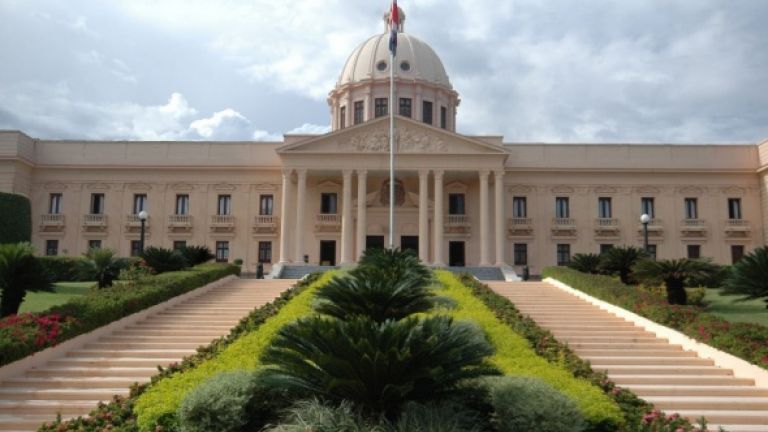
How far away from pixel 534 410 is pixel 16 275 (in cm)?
1370

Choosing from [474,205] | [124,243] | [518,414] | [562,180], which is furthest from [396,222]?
[518,414]

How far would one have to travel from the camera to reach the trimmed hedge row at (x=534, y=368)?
913 centimetres

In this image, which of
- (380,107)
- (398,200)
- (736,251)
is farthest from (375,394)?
(380,107)

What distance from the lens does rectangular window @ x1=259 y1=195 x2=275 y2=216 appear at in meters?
41.7

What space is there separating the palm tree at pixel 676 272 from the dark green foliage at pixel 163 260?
60.2ft

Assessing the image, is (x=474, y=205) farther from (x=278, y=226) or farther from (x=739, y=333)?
(x=739, y=333)

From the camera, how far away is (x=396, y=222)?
40781 mm

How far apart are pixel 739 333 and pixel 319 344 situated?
34.1 feet

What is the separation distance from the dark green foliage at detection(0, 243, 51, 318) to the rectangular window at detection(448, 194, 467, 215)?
28683 millimetres

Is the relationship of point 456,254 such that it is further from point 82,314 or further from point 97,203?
point 82,314

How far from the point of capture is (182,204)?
42.2m

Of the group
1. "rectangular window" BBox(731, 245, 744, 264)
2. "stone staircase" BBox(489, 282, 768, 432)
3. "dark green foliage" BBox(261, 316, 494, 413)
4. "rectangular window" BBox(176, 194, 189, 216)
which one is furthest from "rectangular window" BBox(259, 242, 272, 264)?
"dark green foliage" BBox(261, 316, 494, 413)

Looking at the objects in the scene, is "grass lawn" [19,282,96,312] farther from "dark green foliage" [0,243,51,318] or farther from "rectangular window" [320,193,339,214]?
"rectangular window" [320,193,339,214]

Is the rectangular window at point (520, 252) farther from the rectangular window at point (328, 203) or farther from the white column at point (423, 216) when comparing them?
the rectangular window at point (328, 203)
